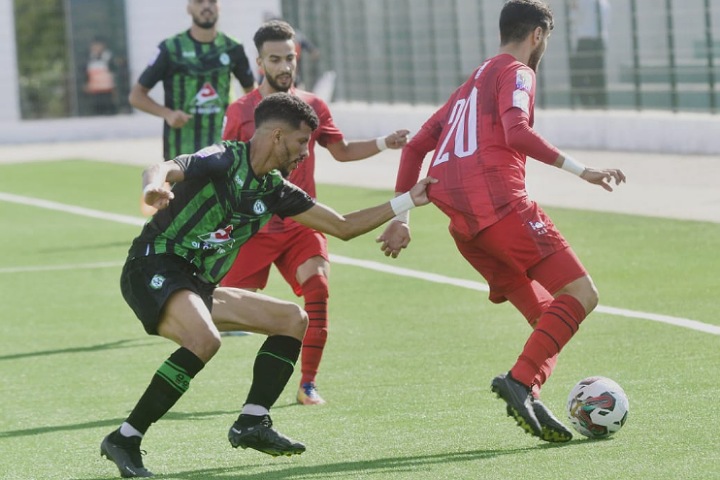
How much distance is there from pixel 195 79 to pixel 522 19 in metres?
5.86

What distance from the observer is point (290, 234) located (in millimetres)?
8875

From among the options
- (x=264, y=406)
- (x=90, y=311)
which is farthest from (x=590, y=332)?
(x=90, y=311)

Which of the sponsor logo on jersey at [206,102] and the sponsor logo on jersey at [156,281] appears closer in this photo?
the sponsor logo on jersey at [156,281]

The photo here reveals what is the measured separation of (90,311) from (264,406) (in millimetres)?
5457

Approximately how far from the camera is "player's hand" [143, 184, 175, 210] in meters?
6.23

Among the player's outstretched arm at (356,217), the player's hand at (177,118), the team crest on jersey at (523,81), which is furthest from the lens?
the player's hand at (177,118)

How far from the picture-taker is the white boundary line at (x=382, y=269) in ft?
32.9

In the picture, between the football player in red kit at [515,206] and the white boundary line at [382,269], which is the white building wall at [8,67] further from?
the football player in red kit at [515,206]

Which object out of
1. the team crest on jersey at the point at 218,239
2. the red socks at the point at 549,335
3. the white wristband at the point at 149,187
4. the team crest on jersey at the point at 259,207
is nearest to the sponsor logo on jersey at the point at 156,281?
the team crest on jersey at the point at 218,239

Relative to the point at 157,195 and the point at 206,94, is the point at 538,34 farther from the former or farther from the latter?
the point at 206,94

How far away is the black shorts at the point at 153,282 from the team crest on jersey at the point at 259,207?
0.40 m

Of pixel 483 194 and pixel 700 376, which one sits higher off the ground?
pixel 483 194

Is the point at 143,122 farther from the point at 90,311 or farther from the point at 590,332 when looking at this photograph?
the point at 590,332

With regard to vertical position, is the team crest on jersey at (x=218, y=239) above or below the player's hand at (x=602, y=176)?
below
